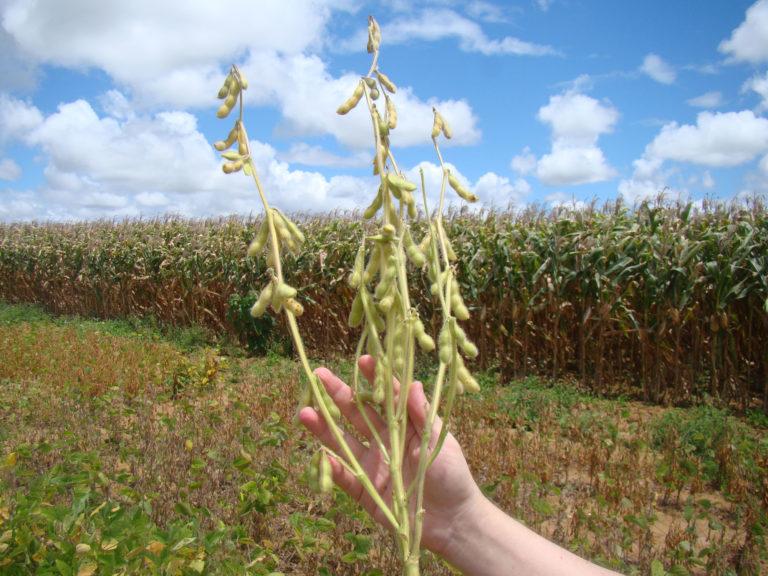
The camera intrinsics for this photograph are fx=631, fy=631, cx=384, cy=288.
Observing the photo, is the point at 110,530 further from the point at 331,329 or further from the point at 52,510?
the point at 331,329

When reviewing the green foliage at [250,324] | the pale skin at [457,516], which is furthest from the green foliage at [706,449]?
the green foliage at [250,324]

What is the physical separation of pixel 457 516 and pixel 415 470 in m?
0.28

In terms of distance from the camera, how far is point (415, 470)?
4.30 feet

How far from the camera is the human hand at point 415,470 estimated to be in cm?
132

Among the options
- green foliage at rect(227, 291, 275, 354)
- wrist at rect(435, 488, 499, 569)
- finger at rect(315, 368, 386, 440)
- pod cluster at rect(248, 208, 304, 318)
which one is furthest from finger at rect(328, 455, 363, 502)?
green foliage at rect(227, 291, 275, 354)

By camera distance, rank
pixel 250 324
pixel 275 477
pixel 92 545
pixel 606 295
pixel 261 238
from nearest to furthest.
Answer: pixel 261 238, pixel 92 545, pixel 275 477, pixel 606 295, pixel 250 324

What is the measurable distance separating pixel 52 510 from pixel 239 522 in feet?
5.45

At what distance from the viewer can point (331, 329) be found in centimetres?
1045

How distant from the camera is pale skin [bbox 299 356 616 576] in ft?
4.54

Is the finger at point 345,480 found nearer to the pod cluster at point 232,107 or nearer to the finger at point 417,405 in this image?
the finger at point 417,405

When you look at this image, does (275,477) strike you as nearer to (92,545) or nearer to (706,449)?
(92,545)

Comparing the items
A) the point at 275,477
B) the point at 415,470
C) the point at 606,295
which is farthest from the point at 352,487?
the point at 606,295

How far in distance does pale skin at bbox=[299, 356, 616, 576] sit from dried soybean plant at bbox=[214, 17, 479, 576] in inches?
12.9

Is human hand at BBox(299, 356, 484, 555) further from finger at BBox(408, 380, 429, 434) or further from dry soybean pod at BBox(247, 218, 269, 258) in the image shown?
dry soybean pod at BBox(247, 218, 269, 258)
